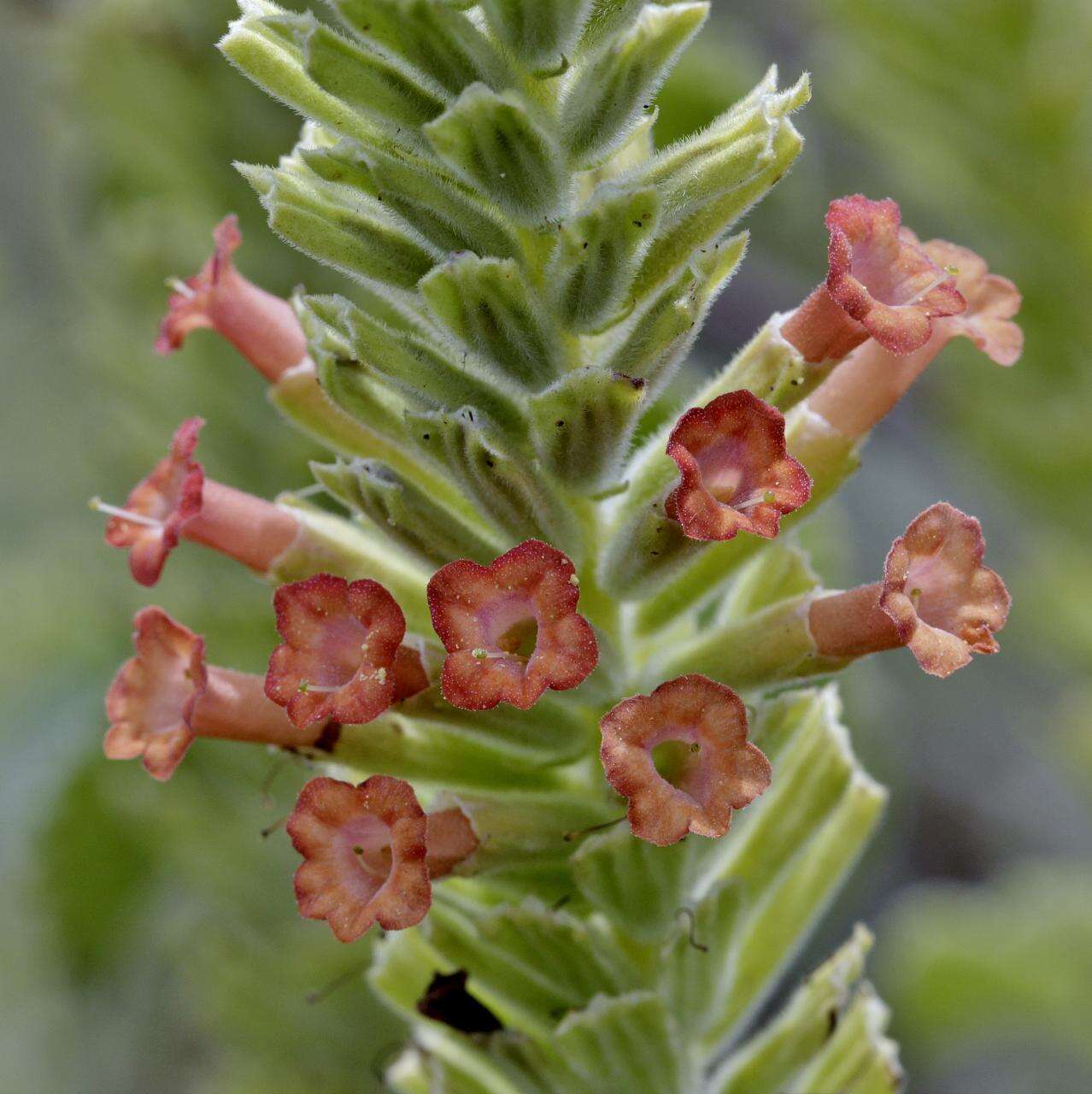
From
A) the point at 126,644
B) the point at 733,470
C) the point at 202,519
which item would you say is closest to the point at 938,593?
the point at 733,470

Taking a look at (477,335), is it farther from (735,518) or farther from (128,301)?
(128,301)

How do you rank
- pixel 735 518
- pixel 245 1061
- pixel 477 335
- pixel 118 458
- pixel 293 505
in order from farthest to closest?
pixel 118 458
pixel 245 1061
pixel 293 505
pixel 477 335
pixel 735 518

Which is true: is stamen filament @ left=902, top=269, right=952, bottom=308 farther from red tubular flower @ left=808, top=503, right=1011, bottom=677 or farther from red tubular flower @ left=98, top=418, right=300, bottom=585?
red tubular flower @ left=98, top=418, right=300, bottom=585

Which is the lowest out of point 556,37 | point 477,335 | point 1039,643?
point 1039,643

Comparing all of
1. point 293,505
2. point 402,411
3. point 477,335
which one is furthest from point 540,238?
point 293,505

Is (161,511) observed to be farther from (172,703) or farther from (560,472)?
(560,472)

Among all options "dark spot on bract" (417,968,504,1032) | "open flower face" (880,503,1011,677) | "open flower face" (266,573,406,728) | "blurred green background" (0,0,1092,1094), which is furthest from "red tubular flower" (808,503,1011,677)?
"blurred green background" (0,0,1092,1094)

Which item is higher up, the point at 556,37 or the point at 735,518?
the point at 556,37

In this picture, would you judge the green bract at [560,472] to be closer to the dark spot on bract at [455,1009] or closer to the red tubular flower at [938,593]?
the dark spot on bract at [455,1009]
